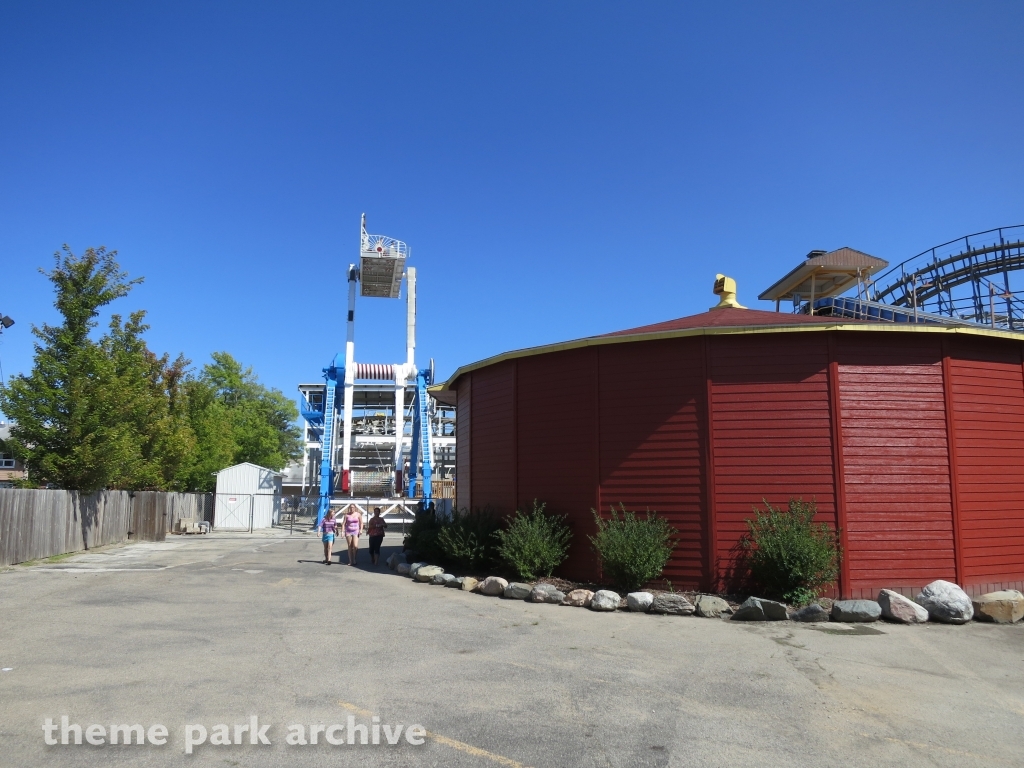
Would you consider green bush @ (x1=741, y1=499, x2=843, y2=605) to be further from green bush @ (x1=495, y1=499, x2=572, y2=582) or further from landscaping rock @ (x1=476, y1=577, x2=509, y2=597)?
landscaping rock @ (x1=476, y1=577, x2=509, y2=597)

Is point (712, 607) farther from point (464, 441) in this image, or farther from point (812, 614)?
point (464, 441)

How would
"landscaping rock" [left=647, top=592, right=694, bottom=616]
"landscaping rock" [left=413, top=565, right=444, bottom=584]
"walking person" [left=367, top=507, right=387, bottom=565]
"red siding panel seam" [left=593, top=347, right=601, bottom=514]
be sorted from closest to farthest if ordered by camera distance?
"landscaping rock" [left=647, top=592, right=694, bottom=616]
"red siding panel seam" [left=593, top=347, right=601, bottom=514]
"landscaping rock" [left=413, top=565, right=444, bottom=584]
"walking person" [left=367, top=507, right=387, bottom=565]

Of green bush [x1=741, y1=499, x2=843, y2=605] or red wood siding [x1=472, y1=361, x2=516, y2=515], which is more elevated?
red wood siding [x1=472, y1=361, x2=516, y2=515]

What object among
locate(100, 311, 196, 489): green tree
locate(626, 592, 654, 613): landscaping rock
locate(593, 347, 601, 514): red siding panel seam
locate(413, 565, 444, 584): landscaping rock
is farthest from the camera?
locate(100, 311, 196, 489): green tree

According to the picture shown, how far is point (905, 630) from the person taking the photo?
10516mm

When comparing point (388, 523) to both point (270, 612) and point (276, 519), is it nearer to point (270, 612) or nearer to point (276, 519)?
point (276, 519)

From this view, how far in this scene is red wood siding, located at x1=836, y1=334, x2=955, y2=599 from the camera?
1242 centimetres

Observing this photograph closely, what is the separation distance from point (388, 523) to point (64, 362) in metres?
20.5

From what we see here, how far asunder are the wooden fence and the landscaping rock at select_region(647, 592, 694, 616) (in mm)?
15694

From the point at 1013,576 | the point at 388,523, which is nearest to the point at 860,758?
the point at 1013,576

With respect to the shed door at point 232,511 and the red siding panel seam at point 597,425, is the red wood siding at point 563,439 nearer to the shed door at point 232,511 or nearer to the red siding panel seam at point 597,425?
the red siding panel seam at point 597,425

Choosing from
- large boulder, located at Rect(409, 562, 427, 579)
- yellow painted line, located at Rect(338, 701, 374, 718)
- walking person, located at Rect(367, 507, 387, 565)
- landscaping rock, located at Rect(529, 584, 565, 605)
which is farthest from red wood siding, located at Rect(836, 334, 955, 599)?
walking person, located at Rect(367, 507, 387, 565)

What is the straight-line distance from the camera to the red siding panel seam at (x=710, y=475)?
12820 mm

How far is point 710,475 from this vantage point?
13086 millimetres
